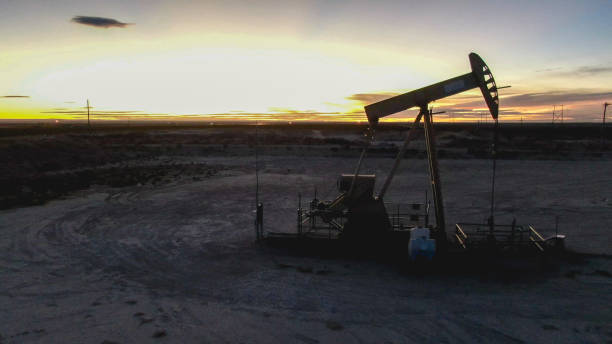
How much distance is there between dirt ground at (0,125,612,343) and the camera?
7.76 metres

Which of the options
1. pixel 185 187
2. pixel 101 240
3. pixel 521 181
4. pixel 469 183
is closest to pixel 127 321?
pixel 101 240

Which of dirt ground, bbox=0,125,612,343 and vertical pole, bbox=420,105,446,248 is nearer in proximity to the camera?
dirt ground, bbox=0,125,612,343

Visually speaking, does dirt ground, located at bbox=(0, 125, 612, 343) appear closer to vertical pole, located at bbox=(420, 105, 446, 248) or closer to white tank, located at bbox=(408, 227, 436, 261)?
white tank, located at bbox=(408, 227, 436, 261)

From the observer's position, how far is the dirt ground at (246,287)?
776 centimetres

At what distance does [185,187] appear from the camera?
2514 centimetres

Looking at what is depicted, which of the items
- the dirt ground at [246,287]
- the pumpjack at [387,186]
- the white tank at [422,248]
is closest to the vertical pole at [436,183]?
the pumpjack at [387,186]

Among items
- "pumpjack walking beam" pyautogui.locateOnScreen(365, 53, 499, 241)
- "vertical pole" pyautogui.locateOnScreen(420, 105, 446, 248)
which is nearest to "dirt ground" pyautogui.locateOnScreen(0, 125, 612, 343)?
"vertical pole" pyautogui.locateOnScreen(420, 105, 446, 248)

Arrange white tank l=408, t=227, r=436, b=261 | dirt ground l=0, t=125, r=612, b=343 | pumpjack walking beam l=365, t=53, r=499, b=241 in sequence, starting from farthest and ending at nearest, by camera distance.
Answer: pumpjack walking beam l=365, t=53, r=499, b=241 → white tank l=408, t=227, r=436, b=261 → dirt ground l=0, t=125, r=612, b=343

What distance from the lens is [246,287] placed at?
981 centimetres

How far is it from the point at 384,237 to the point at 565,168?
27490mm

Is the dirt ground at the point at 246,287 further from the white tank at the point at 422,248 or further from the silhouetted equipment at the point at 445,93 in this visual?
the silhouetted equipment at the point at 445,93

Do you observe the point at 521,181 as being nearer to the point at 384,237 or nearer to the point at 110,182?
the point at 384,237

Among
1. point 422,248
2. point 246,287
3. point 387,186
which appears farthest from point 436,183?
point 246,287

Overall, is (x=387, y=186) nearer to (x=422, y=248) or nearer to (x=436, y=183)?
(x=436, y=183)
